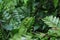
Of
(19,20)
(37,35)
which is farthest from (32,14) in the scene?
(37,35)

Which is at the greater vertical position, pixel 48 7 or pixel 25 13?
pixel 48 7

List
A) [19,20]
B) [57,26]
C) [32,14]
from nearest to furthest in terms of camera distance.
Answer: [57,26] → [19,20] → [32,14]

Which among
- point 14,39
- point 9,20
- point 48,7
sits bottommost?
point 14,39

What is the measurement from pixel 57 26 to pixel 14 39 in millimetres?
348

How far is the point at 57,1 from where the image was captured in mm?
1688

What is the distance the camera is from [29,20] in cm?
152

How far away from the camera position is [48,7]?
187cm

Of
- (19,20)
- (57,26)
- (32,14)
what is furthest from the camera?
(32,14)

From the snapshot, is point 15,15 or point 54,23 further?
point 15,15

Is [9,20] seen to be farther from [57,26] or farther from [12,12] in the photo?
[57,26]

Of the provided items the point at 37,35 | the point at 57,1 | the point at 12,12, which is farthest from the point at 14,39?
the point at 57,1

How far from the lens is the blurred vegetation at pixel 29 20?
4.81ft

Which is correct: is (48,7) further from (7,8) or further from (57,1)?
(7,8)

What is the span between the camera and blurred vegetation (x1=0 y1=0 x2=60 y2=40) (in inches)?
57.7
